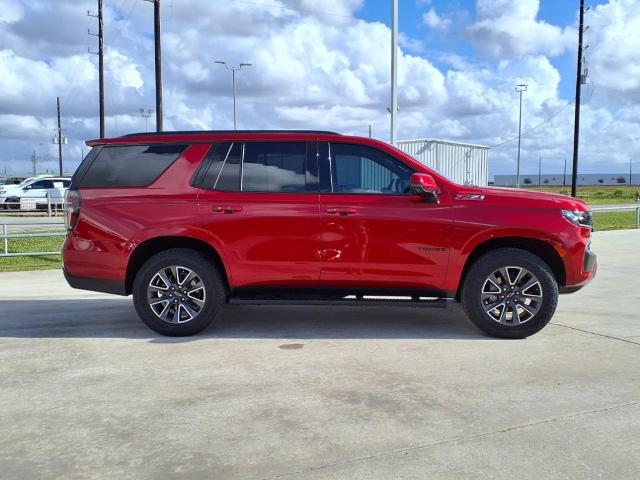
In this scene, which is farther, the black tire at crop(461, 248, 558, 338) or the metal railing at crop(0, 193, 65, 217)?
the metal railing at crop(0, 193, 65, 217)

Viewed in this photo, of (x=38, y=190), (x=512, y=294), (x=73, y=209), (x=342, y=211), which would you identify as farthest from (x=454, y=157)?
(x=38, y=190)

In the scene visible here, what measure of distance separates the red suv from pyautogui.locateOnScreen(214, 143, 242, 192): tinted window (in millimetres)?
11

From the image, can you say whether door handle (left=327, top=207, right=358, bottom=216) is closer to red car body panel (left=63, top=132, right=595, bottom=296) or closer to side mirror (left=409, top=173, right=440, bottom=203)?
red car body panel (left=63, top=132, right=595, bottom=296)

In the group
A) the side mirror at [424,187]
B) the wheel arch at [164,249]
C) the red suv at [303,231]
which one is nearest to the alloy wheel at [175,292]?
the red suv at [303,231]

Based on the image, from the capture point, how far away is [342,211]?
18.2 feet

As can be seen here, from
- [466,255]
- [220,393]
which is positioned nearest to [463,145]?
[466,255]

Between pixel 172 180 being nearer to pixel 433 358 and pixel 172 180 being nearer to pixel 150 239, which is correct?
pixel 150 239

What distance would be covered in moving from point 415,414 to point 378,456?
640 mm

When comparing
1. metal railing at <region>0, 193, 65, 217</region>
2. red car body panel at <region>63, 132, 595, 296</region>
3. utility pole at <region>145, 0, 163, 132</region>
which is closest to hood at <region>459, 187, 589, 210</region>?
red car body panel at <region>63, 132, 595, 296</region>

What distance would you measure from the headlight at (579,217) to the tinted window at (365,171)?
1507 millimetres

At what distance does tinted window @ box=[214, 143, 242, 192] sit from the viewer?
18.6ft

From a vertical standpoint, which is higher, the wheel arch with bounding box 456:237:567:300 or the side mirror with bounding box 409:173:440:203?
the side mirror with bounding box 409:173:440:203

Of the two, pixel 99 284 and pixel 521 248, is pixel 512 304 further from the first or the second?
pixel 99 284

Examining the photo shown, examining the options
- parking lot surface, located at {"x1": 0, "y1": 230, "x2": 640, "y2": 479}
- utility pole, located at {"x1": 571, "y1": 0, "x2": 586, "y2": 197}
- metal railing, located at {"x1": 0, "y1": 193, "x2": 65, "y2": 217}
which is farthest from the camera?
utility pole, located at {"x1": 571, "y1": 0, "x2": 586, "y2": 197}
